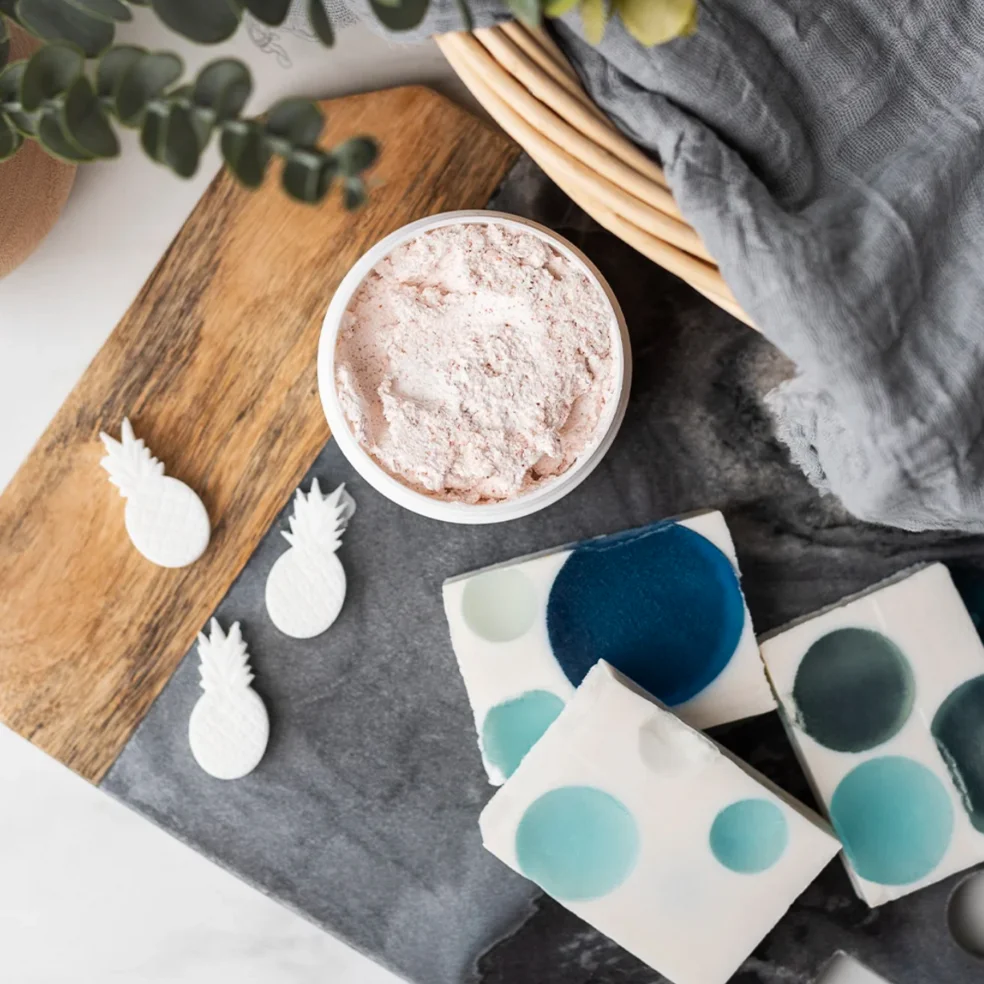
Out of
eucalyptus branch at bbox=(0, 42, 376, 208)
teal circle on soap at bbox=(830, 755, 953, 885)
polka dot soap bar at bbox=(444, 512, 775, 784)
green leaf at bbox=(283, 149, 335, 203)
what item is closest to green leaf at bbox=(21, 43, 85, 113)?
eucalyptus branch at bbox=(0, 42, 376, 208)

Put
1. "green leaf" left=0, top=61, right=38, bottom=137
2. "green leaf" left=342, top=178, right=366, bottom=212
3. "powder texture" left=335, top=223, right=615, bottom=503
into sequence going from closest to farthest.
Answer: "green leaf" left=342, top=178, right=366, bottom=212
"green leaf" left=0, top=61, right=38, bottom=137
"powder texture" left=335, top=223, right=615, bottom=503

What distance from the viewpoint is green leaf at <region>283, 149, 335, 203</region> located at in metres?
0.30

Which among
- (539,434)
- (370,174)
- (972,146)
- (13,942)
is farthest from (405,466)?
(13,942)

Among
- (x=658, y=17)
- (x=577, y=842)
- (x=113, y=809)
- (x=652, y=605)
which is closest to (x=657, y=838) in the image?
(x=577, y=842)

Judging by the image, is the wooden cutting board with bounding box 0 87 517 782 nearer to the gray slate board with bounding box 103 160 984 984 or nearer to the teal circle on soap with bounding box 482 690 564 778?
the gray slate board with bounding box 103 160 984 984

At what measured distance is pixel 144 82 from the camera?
0.34 metres

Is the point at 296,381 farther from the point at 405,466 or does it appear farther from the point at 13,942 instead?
the point at 13,942

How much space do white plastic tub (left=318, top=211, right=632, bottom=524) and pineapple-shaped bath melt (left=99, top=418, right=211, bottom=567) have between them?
14cm

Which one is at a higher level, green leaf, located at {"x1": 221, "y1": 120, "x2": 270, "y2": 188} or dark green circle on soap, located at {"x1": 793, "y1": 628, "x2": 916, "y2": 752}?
green leaf, located at {"x1": 221, "y1": 120, "x2": 270, "y2": 188}

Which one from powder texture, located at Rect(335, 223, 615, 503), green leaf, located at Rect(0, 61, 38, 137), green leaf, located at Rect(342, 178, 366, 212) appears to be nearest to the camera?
green leaf, located at Rect(342, 178, 366, 212)

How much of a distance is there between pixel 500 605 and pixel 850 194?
353 mm

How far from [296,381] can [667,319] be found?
27cm

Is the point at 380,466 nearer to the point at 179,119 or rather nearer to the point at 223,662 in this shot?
the point at 223,662

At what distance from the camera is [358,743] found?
0.74 m
